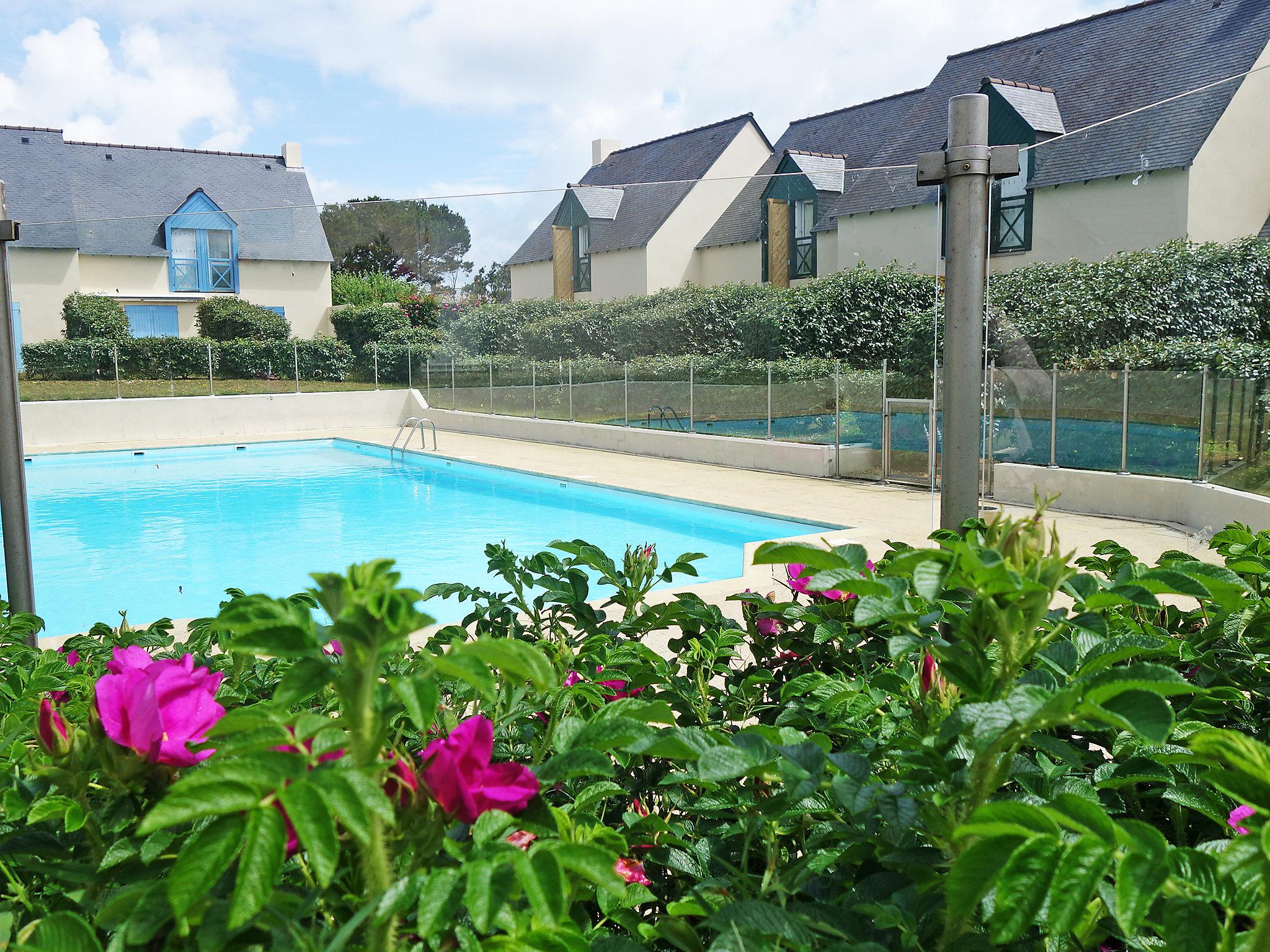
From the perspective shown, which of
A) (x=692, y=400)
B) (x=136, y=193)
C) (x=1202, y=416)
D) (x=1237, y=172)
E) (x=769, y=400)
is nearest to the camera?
(x=1237, y=172)

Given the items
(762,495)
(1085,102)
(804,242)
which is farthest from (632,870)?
(804,242)

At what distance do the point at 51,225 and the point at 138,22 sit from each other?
209 cm

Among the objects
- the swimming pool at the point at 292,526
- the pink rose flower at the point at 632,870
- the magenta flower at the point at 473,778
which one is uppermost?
the magenta flower at the point at 473,778

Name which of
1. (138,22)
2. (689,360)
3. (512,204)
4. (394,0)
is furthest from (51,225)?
(689,360)

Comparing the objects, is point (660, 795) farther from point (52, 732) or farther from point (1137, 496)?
point (1137, 496)

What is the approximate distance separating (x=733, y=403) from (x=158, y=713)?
12.0 meters

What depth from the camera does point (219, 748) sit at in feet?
2.00

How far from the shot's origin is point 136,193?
14211mm

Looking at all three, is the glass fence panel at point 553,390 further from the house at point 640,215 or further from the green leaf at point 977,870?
the green leaf at point 977,870

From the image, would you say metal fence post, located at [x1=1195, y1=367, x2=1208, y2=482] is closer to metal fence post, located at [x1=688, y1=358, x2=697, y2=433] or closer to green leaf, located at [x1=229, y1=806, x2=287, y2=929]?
metal fence post, located at [x1=688, y1=358, x2=697, y2=433]

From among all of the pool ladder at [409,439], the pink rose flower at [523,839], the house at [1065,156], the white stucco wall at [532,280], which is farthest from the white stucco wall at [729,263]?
the pink rose flower at [523,839]

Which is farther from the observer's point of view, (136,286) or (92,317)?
(136,286)

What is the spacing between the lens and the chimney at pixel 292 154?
2433 cm

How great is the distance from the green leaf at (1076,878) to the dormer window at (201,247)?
1118 cm
